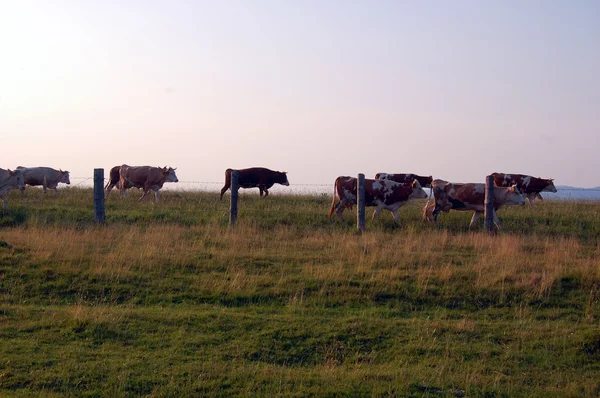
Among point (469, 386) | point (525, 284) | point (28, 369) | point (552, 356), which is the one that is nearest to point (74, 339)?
point (28, 369)

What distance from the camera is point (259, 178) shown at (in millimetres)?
31406

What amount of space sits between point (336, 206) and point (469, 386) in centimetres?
1410

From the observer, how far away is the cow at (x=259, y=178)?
30.4 metres

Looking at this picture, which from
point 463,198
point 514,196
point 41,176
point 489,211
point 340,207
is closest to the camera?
point 489,211

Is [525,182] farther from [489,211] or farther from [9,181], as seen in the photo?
[9,181]

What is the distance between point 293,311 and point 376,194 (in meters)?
11.3

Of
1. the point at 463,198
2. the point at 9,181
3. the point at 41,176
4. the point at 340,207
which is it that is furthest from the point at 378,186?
the point at 41,176

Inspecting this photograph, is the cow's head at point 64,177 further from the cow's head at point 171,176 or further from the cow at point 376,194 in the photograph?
the cow at point 376,194

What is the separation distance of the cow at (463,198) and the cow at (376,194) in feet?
2.88

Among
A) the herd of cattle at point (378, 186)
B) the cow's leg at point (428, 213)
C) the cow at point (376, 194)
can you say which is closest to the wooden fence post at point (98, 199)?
the herd of cattle at point (378, 186)

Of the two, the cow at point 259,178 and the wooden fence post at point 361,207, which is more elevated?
the cow at point 259,178

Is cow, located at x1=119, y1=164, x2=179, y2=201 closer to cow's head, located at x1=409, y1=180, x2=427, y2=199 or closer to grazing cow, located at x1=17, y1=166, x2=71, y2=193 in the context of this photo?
grazing cow, located at x1=17, y1=166, x2=71, y2=193

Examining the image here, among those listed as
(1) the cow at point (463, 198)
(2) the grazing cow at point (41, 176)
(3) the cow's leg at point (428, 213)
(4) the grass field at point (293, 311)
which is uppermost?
(2) the grazing cow at point (41, 176)

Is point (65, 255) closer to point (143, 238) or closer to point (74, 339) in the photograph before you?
point (143, 238)
